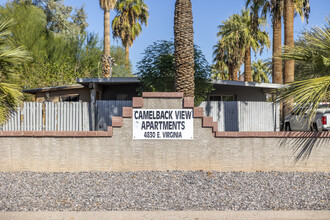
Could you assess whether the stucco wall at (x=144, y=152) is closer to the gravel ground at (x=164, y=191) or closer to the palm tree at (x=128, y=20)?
the gravel ground at (x=164, y=191)

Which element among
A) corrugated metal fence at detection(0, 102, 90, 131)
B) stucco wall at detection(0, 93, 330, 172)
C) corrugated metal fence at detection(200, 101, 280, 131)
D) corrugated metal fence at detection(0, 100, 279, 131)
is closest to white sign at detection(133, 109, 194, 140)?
stucco wall at detection(0, 93, 330, 172)

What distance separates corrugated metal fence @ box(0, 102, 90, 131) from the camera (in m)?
15.5

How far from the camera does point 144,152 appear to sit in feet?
32.3

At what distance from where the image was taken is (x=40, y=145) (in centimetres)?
984

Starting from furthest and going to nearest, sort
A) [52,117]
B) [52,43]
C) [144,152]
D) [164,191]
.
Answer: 1. [52,43]
2. [52,117]
3. [144,152]
4. [164,191]

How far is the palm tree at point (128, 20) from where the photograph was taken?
3762 centimetres

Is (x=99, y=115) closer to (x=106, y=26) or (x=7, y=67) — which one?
(x=7, y=67)

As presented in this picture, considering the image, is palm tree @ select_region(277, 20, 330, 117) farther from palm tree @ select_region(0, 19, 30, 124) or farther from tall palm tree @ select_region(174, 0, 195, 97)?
palm tree @ select_region(0, 19, 30, 124)

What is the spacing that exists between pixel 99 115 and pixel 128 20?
23728 mm

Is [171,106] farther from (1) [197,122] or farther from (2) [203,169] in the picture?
(2) [203,169]

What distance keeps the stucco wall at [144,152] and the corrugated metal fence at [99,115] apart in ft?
15.5

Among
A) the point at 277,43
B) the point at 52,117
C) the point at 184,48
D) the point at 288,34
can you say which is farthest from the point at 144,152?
the point at 277,43

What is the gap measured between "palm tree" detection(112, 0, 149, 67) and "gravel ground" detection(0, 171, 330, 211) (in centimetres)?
3033

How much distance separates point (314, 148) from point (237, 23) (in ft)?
83.4
